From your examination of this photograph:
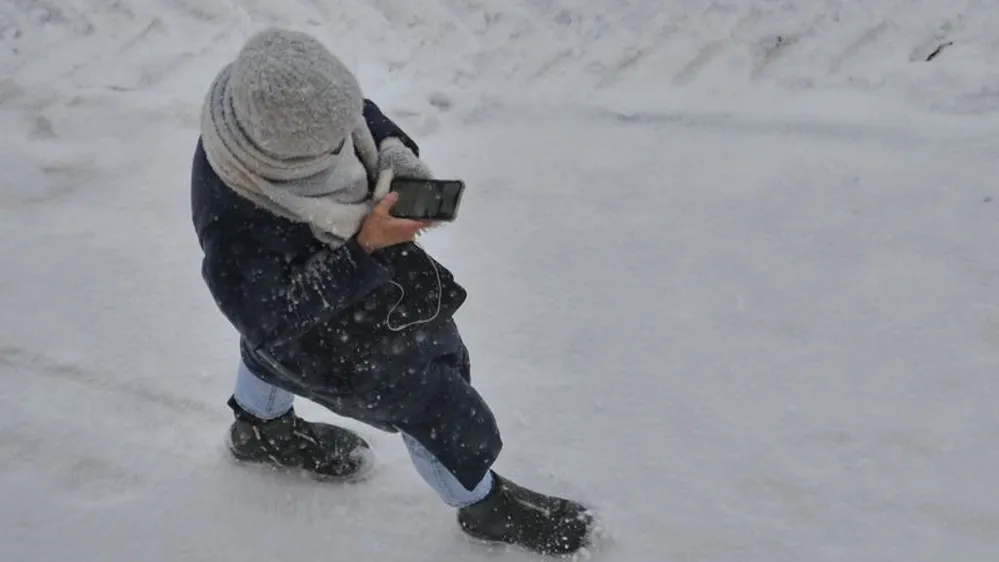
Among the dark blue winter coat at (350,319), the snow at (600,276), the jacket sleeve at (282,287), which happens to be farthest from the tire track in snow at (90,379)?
the jacket sleeve at (282,287)

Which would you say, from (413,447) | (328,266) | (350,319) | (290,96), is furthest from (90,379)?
(290,96)

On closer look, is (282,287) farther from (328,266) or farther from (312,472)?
(312,472)

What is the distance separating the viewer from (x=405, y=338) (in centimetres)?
156

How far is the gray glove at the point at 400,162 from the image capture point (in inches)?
58.1

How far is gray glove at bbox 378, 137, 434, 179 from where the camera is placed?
1477 mm

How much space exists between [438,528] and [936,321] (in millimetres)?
1278

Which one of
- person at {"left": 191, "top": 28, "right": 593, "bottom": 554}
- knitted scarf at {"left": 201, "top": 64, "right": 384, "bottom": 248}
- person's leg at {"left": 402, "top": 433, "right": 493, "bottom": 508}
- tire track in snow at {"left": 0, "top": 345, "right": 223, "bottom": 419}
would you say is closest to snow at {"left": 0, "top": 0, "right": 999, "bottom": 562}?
tire track in snow at {"left": 0, "top": 345, "right": 223, "bottom": 419}

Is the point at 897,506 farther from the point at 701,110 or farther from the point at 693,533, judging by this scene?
the point at 701,110

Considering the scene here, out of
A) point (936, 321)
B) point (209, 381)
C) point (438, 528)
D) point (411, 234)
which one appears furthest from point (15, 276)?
point (936, 321)

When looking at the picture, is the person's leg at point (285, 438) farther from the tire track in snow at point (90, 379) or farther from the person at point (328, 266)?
the tire track in snow at point (90, 379)

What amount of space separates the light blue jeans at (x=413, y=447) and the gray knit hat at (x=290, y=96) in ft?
2.07

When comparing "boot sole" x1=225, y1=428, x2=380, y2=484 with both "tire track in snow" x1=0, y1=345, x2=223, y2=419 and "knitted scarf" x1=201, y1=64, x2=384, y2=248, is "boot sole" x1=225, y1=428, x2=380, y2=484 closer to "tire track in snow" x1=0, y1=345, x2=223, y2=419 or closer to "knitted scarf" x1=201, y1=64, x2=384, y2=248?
"tire track in snow" x1=0, y1=345, x2=223, y2=419

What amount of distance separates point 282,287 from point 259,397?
0.54 meters

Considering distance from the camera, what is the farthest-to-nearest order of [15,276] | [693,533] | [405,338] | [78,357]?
[15,276] → [78,357] → [693,533] → [405,338]
